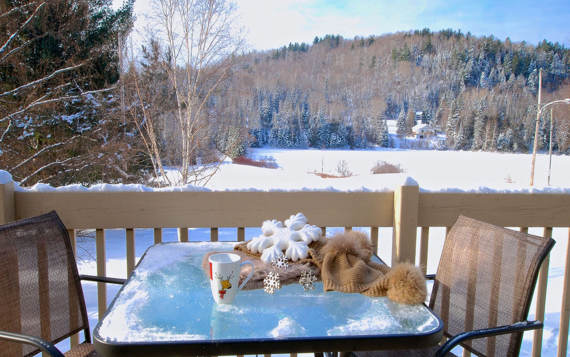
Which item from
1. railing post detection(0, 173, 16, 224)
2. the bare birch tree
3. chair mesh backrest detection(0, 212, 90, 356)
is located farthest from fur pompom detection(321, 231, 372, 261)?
the bare birch tree

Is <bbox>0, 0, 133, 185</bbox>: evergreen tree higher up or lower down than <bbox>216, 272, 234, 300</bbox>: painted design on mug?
higher up

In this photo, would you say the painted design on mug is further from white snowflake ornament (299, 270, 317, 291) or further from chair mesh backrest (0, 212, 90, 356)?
chair mesh backrest (0, 212, 90, 356)

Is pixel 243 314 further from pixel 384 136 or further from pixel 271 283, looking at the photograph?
pixel 384 136

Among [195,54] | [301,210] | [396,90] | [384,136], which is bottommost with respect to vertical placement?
[301,210]

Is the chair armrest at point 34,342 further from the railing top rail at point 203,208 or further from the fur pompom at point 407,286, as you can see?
the fur pompom at point 407,286

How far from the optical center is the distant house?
1040cm

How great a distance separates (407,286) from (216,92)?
25.6ft

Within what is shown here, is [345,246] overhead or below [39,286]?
overhead

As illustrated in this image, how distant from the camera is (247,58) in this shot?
8273 mm

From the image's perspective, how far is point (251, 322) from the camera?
0.77m

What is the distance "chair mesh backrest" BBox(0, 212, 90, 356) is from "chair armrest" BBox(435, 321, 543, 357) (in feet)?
3.69

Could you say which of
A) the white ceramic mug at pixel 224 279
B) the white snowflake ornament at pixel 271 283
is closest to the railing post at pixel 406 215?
the white snowflake ornament at pixel 271 283

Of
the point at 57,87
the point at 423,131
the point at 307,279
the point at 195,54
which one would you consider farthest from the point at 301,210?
the point at 423,131

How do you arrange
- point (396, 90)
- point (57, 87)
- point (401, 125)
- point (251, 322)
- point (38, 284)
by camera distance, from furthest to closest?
point (396, 90), point (401, 125), point (57, 87), point (38, 284), point (251, 322)
